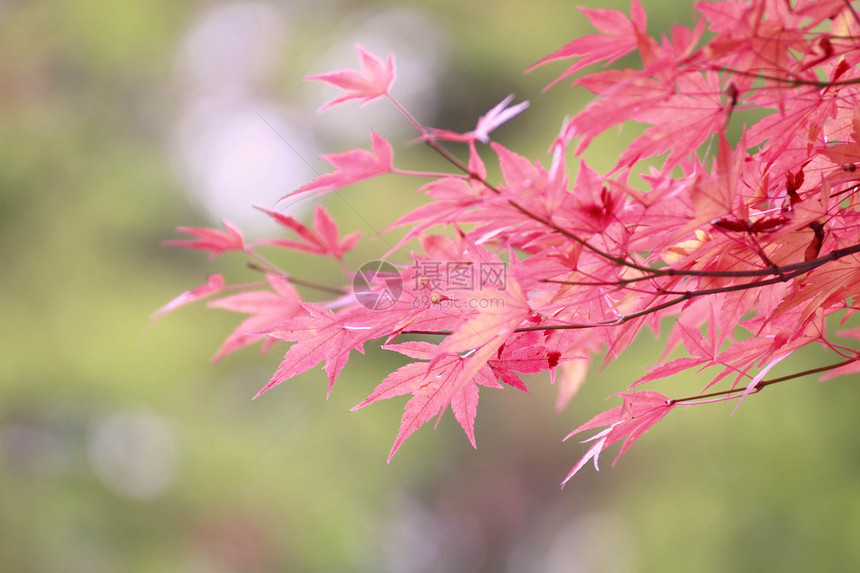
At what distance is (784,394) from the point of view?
1.89m

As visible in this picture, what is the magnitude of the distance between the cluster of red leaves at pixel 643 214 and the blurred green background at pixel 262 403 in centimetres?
127

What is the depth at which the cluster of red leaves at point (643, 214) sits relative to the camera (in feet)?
1.18

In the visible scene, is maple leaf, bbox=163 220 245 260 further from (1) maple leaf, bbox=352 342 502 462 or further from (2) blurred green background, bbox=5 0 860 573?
(2) blurred green background, bbox=5 0 860 573

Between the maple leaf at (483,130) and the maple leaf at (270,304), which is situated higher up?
the maple leaf at (483,130)

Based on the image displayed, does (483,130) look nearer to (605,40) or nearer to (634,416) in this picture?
(605,40)

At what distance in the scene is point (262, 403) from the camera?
237cm

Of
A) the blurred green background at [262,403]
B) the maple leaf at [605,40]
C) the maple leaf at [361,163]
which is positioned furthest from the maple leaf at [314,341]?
the blurred green background at [262,403]

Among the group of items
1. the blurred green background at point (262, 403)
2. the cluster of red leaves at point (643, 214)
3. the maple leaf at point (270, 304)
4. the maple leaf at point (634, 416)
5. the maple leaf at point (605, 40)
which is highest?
the maple leaf at point (605, 40)

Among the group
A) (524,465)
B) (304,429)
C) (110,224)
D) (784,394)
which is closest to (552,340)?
(784,394)

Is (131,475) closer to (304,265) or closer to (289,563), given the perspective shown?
(289,563)

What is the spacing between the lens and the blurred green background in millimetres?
1908

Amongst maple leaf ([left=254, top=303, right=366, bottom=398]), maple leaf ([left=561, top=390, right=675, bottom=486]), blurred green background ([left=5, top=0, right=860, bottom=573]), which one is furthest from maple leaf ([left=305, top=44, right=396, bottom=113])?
blurred green background ([left=5, top=0, right=860, bottom=573])

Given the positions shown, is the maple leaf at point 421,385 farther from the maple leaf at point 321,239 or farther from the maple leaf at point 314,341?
the maple leaf at point 321,239

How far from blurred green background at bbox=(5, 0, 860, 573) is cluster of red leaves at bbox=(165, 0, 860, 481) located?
1.27m
